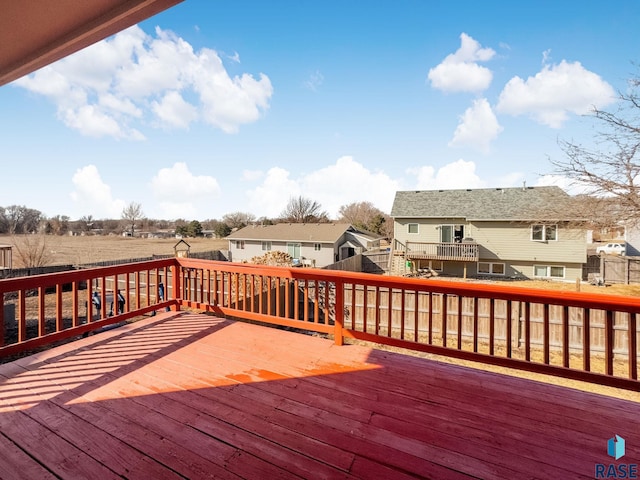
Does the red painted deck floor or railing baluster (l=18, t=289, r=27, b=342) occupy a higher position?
railing baluster (l=18, t=289, r=27, b=342)

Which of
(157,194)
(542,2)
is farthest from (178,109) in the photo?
(157,194)

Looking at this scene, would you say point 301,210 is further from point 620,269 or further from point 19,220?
point 620,269

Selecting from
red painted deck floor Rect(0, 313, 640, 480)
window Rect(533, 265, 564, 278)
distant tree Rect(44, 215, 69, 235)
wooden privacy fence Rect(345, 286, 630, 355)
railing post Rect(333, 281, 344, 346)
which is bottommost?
wooden privacy fence Rect(345, 286, 630, 355)

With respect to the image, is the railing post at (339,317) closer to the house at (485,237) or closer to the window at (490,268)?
the house at (485,237)

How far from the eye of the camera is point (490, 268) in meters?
15.0

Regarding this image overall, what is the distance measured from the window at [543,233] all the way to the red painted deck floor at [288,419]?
48.2ft

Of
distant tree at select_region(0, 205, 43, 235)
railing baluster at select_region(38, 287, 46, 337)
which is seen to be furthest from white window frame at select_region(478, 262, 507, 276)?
distant tree at select_region(0, 205, 43, 235)

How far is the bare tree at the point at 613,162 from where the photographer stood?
24.0 feet

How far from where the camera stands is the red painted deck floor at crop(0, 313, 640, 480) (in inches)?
56.1

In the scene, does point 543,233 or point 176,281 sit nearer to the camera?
point 176,281

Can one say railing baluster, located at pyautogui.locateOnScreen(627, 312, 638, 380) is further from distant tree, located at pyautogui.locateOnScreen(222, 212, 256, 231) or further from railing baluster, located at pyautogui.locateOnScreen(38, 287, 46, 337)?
distant tree, located at pyautogui.locateOnScreen(222, 212, 256, 231)

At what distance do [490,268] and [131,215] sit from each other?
33.3 meters

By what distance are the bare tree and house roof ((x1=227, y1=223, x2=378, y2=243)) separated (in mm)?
12301

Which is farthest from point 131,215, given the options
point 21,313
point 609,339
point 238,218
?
point 609,339
